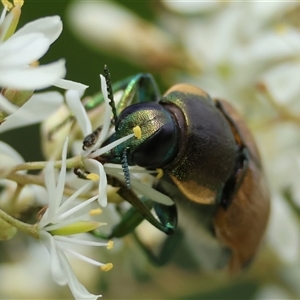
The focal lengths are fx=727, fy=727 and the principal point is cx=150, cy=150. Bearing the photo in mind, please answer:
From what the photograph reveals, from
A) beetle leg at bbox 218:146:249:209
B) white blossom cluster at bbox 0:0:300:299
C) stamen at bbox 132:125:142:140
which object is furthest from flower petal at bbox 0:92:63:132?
beetle leg at bbox 218:146:249:209

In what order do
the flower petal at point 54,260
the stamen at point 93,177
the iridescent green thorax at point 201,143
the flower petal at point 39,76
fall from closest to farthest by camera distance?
the flower petal at point 39,76 → the flower petal at point 54,260 → the stamen at point 93,177 → the iridescent green thorax at point 201,143

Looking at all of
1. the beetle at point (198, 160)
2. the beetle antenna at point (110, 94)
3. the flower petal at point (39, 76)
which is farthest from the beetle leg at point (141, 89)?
the flower petal at point (39, 76)

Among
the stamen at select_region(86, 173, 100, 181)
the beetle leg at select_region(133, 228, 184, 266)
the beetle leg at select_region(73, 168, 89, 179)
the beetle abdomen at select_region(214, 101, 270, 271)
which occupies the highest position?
the stamen at select_region(86, 173, 100, 181)

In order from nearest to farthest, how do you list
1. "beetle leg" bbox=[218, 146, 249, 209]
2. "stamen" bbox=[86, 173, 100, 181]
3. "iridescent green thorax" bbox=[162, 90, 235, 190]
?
1. "stamen" bbox=[86, 173, 100, 181]
2. "iridescent green thorax" bbox=[162, 90, 235, 190]
3. "beetle leg" bbox=[218, 146, 249, 209]

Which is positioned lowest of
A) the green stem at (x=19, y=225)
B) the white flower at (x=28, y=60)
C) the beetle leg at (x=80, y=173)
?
the green stem at (x=19, y=225)

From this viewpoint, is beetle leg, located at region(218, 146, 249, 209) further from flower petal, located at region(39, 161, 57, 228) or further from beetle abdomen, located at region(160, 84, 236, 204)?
flower petal, located at region(39, 161, 57, 228)

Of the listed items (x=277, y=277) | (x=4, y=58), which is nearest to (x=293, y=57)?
(x=277, y=277)

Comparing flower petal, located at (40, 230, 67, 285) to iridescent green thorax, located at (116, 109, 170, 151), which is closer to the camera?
flower petal, located at (40, 230, 67, 285)

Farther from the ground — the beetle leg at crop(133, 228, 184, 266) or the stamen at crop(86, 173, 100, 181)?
the stamen at crop(86, 173, 100, 181)

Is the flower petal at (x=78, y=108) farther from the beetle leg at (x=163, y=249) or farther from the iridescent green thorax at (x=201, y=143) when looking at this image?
the beetle leg at (x=163, y=249)
